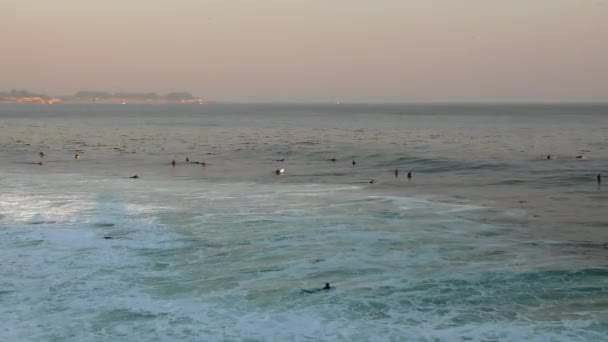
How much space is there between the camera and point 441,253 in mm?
24797

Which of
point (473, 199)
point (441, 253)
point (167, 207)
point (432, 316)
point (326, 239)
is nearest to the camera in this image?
point (432, 316)

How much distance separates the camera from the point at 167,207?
3456cm

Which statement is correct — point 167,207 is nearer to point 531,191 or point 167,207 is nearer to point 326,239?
point 326,239

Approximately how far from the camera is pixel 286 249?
25438 millimetres

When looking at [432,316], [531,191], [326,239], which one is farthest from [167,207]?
[531,191]

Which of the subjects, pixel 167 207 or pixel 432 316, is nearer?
pixel 432 316

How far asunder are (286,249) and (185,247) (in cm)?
407

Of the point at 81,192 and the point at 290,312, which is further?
the point at 81,192

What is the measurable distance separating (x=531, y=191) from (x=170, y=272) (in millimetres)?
27611

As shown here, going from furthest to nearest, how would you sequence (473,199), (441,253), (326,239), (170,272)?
(473,199) → (326,239) → (441,253) → (170,272)

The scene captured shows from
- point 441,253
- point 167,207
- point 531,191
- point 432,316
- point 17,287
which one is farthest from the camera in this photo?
point 531,191

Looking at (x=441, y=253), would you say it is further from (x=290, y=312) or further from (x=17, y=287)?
(x=17, y=287)

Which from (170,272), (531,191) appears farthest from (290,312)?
(531,191)

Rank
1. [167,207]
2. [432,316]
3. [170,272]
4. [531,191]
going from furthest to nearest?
[531,191] < [167,207] < [170,272] < [432,316]
